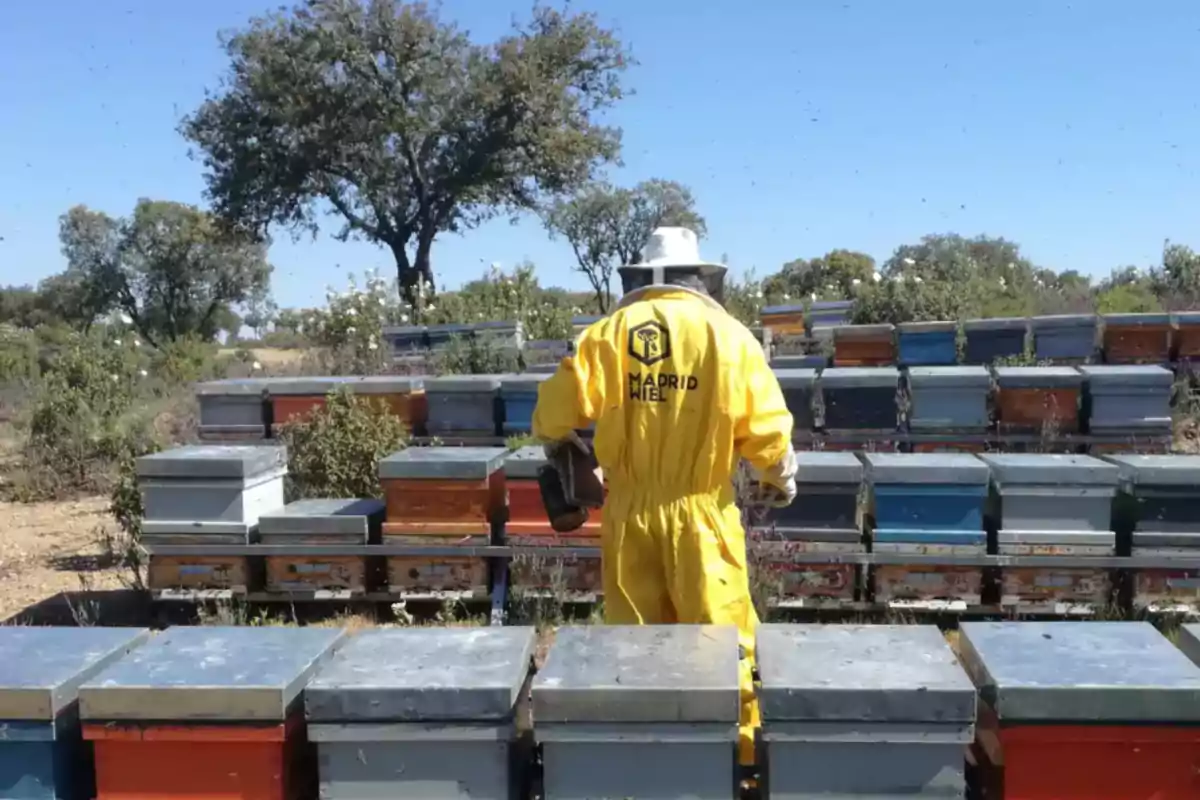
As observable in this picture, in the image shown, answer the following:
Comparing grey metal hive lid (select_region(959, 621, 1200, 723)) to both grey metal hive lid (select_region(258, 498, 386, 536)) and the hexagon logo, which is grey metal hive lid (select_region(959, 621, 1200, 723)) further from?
grey metal hive lid (select_region(258, 498, 386, 536))

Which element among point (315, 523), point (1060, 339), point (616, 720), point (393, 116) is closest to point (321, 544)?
point (315, 523)

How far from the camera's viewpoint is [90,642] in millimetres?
2609

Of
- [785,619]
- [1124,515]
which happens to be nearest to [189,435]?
[785,619]

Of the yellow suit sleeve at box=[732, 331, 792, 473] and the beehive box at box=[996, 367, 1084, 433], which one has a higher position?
the yellow suit sleeve at box=[732, 331, 792, 473]

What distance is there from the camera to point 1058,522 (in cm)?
520

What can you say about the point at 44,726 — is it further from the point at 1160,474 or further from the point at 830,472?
the point at 1160,474

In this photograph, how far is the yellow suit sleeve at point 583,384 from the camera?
3.09 metres

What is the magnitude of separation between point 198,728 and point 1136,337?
891 cm

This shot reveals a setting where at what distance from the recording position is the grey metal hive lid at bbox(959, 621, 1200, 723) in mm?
2129

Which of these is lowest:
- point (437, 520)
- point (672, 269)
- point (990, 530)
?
point (990, 530)

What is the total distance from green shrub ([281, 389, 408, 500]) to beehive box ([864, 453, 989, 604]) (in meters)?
3.04

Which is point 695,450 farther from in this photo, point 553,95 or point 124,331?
point 553,95

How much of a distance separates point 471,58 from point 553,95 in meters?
1.59

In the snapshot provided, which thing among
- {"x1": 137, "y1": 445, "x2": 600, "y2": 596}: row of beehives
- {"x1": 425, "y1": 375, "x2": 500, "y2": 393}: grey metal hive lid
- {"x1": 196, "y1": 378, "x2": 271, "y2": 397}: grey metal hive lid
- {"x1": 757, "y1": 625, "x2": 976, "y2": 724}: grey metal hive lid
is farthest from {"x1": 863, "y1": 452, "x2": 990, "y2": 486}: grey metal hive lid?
{"x1": 196, "y1": 378, "x2": 271, "y2": 397}: grey metal hive lid
